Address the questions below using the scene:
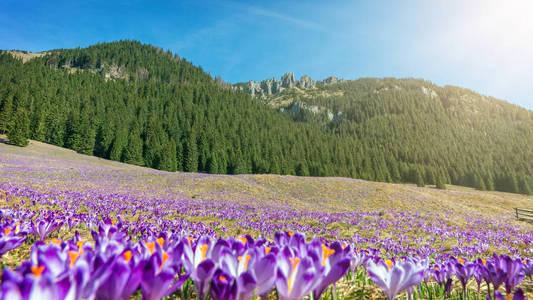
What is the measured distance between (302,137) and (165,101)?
5941 cm

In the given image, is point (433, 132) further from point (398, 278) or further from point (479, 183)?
point (398, 278)

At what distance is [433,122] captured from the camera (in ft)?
468

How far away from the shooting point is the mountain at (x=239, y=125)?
211ft

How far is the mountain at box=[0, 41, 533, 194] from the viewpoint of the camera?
64.4 m

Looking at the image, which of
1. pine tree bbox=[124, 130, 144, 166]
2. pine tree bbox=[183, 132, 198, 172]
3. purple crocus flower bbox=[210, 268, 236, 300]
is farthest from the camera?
pine tree bbox=[183, 132, 198, 172]

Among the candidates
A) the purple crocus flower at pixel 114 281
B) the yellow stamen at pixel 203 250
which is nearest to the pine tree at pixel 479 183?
the yellow stamen at pixel 203 250

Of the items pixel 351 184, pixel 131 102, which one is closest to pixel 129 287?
pixel 351 184

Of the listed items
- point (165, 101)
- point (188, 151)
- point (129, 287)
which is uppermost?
point (165, 101)

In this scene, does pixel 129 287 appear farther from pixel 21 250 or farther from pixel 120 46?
pixel 120 46

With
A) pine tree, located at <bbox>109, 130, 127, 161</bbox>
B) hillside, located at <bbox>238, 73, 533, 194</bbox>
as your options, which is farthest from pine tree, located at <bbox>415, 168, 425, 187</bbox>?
pine tree, located at <bbox>109, 130, 127, 161</bbox>

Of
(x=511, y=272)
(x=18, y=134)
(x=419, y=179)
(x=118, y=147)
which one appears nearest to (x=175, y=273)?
(x=511, y=272)

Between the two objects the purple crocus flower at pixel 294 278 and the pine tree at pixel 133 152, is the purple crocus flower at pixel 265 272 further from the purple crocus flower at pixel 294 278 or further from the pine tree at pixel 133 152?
the pine tree at pixel 133 152

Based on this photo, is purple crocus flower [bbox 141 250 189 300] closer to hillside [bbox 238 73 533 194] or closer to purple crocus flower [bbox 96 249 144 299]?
purple crocus flower [bbox 96 249 144 299]

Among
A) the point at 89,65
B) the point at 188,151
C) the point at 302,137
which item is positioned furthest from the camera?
the point at 89,65
